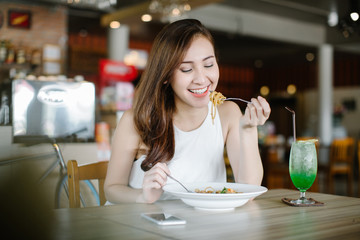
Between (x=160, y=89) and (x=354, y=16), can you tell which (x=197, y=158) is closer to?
(x=160, y=89)

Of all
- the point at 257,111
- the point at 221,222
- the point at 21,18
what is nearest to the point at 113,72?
the point at 21,18

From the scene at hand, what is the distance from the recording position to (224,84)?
40.3 feet

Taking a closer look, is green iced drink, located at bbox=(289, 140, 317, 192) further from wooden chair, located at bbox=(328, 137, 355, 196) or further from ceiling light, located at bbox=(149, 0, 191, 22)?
wooden chair, located at bbox=(328, 137, 355, 196)

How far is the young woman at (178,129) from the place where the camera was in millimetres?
1615

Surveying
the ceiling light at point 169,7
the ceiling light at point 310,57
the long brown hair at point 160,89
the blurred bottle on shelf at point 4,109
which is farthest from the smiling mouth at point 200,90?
the ceiling light at point 310,57

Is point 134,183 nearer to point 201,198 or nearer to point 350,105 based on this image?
point 201,198

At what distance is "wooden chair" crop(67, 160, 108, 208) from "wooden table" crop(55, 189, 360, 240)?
0.37m

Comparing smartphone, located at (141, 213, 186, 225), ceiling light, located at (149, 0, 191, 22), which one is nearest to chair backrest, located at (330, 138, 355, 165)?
ceiling light, located at (149, 0, 191, 22)

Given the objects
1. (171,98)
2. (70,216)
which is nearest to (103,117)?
(171,98)

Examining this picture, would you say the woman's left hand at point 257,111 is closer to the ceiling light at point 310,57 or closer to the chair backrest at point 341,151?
the chair backrest at point 341,151

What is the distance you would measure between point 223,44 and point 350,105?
3.49 m

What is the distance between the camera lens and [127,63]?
27.7 ft

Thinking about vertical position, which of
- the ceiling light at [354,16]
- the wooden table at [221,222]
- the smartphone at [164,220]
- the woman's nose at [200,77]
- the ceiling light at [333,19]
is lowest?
the wooden table at [221,222]

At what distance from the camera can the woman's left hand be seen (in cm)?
133
